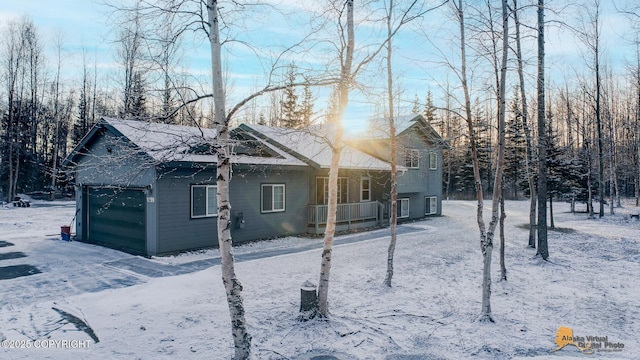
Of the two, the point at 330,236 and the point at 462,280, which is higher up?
the point at 330,236

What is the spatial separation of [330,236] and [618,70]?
39.7 meters

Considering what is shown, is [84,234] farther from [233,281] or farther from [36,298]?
[233,281]

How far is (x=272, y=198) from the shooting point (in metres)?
14.9

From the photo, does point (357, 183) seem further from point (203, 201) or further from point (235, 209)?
point (203, 201)

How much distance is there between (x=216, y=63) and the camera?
480 cm

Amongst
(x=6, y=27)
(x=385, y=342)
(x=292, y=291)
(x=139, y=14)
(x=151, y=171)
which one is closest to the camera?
(x=139, y=14)

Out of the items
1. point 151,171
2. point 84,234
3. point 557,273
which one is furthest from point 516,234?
point 84,234

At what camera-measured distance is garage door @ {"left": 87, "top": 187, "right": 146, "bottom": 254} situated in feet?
39.4

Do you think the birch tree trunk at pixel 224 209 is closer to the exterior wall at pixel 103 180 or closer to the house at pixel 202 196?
the house at pixel 202 196

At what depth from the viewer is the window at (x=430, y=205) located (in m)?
23.6

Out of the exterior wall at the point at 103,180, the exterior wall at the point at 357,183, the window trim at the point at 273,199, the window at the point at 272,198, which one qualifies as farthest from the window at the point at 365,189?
the exterior wall at the point at 103,180

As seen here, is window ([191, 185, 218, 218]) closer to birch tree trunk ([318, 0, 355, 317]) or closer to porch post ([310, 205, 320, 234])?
porch post ([310, 205, 320, 234])

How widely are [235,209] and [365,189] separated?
27.3 ft

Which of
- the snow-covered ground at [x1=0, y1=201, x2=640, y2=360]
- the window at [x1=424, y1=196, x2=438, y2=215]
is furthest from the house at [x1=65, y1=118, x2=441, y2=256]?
the window at [x1=424, y1=196, x2=438, y2=215]
